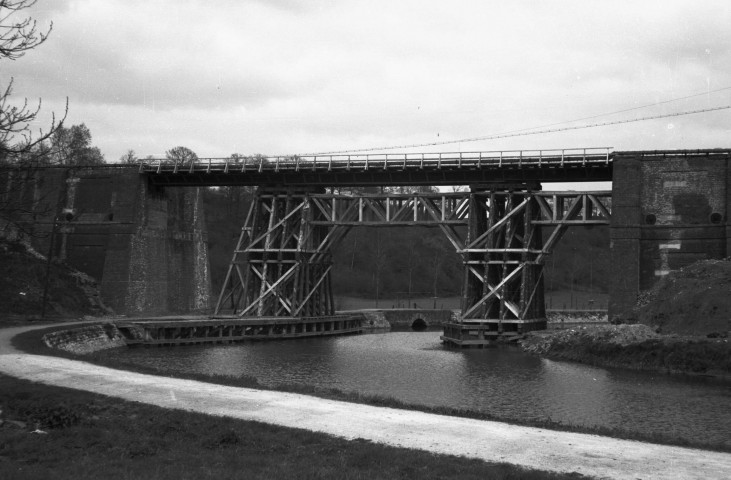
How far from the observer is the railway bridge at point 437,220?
40094 mm

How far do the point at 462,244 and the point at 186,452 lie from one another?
117ft

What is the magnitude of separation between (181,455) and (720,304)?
28.5 meters

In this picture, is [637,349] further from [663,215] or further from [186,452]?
[186,452]

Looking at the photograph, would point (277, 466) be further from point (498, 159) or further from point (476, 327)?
point (498, 159)

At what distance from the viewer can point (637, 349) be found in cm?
3350

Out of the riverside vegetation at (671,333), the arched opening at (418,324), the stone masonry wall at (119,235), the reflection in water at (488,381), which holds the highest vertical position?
the stone masonry wall at (119,235)

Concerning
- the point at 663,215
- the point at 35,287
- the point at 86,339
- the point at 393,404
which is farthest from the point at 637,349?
the point at 35,287

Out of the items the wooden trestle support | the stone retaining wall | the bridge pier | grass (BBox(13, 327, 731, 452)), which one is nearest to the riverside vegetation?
the wooden trestle support

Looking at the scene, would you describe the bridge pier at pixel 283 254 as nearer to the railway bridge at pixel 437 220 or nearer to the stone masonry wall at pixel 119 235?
the railway bridge at pixel 437 220

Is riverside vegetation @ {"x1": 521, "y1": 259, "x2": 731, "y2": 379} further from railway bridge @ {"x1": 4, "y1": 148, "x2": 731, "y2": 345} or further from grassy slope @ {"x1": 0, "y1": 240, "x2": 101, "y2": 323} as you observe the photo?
grassy slope @ {"x1": 0, "y1": 240, "x2": 101, "y2": 323}

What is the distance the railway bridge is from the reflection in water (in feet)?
19.7

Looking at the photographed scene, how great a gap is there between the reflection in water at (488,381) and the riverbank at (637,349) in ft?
3.74

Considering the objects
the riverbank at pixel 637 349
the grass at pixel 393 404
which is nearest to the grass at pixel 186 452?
the grass at pixel 393 404

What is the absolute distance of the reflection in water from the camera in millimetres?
21641
